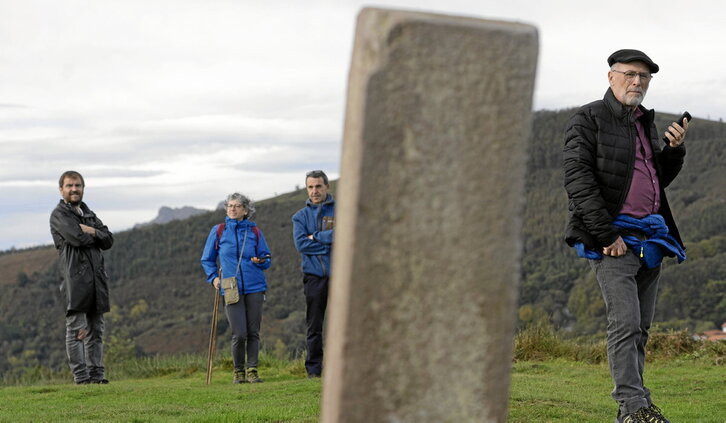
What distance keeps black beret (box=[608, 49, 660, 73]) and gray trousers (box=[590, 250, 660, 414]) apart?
48.7 inches

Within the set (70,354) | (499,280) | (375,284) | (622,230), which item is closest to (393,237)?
(375,284)

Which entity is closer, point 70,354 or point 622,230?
point 622,230

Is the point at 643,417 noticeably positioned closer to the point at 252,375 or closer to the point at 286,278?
the point at 252,375

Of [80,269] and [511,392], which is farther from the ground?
[80,269]

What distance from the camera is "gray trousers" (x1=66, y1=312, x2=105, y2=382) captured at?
11.9 metres

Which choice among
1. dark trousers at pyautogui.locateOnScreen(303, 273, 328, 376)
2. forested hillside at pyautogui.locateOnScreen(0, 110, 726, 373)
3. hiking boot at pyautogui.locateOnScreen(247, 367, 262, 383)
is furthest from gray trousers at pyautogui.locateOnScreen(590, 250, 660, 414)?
forested hillside at pyautogui.locateOnScreen(0, 110, 726, 373)

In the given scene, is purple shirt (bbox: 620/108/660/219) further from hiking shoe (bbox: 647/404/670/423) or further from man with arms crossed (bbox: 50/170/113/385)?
man with arms crossed (bbox: 50/170/113/385)

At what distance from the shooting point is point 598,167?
6.30 meters

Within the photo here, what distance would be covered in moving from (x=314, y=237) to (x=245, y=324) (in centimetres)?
153

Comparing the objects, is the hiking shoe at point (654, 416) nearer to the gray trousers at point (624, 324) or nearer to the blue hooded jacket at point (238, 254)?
the gray trousers at point (624, 324)

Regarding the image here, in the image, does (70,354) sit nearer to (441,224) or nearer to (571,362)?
(571,362)

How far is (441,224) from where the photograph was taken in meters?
3.07

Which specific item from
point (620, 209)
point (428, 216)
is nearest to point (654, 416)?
point (620, 209)

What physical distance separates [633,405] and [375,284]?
12.5 feet
